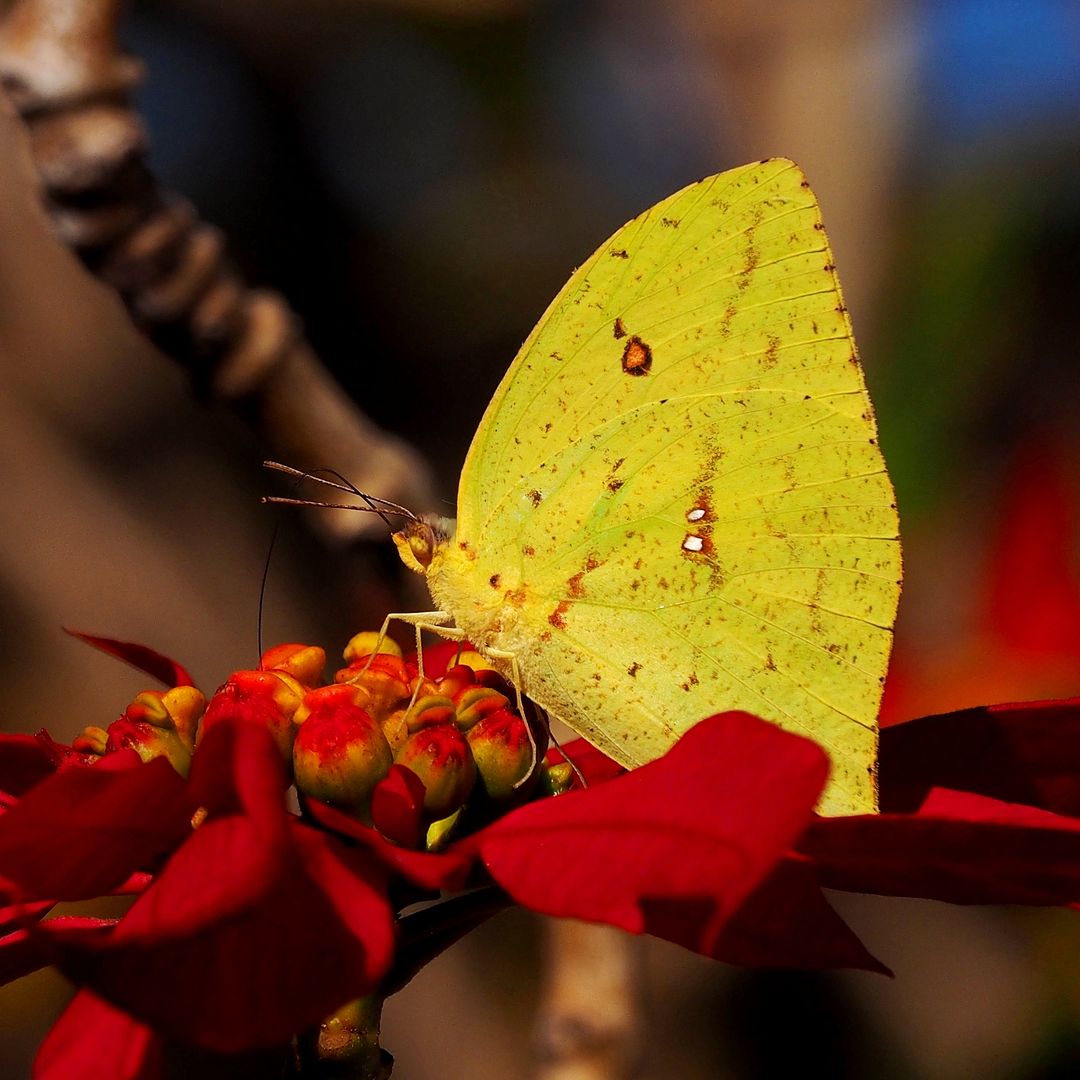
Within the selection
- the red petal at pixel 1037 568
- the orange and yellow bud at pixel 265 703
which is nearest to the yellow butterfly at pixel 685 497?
the orange and yellow bud at pixel 265 703

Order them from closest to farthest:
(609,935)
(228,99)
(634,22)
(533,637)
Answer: (533,637), (609,935), (634,22), (228,99)

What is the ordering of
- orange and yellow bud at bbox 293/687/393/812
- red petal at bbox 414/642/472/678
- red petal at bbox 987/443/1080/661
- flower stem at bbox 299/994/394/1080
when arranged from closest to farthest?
flower stem at bbox 299/994/394/1080, orange and yellow bud at bbox 293/687/393/812, red petal at bbox 414/642/472/678, red petal at bbox 987/443/1080/661

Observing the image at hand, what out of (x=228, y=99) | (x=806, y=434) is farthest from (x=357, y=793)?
(x=228, y=99)

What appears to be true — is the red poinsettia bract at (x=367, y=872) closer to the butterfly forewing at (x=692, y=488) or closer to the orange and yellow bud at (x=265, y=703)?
the orange and yellow bud at (x=265, y=703)

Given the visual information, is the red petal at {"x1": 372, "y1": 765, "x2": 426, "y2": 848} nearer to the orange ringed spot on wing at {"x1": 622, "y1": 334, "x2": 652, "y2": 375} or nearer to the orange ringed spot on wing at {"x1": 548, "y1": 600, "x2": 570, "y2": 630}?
the orange ringed spot on wing at {"x1": 548, "y1": 600, "x2": 570, "y2": 630}

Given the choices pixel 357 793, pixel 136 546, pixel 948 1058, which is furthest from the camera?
pixel 948 1058

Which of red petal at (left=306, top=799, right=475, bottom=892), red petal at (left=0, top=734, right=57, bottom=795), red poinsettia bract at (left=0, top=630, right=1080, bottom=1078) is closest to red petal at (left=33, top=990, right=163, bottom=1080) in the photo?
red poinsettia bract at (left=0, top=630, right=1080, bottom=1078)

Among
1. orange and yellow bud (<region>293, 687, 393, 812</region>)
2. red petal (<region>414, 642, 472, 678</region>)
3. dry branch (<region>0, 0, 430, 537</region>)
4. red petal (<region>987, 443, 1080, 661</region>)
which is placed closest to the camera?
orange and yellow bud (<region>293, 687, 393, 812</region>)

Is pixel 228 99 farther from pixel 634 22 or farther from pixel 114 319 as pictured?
pixel 114 319
